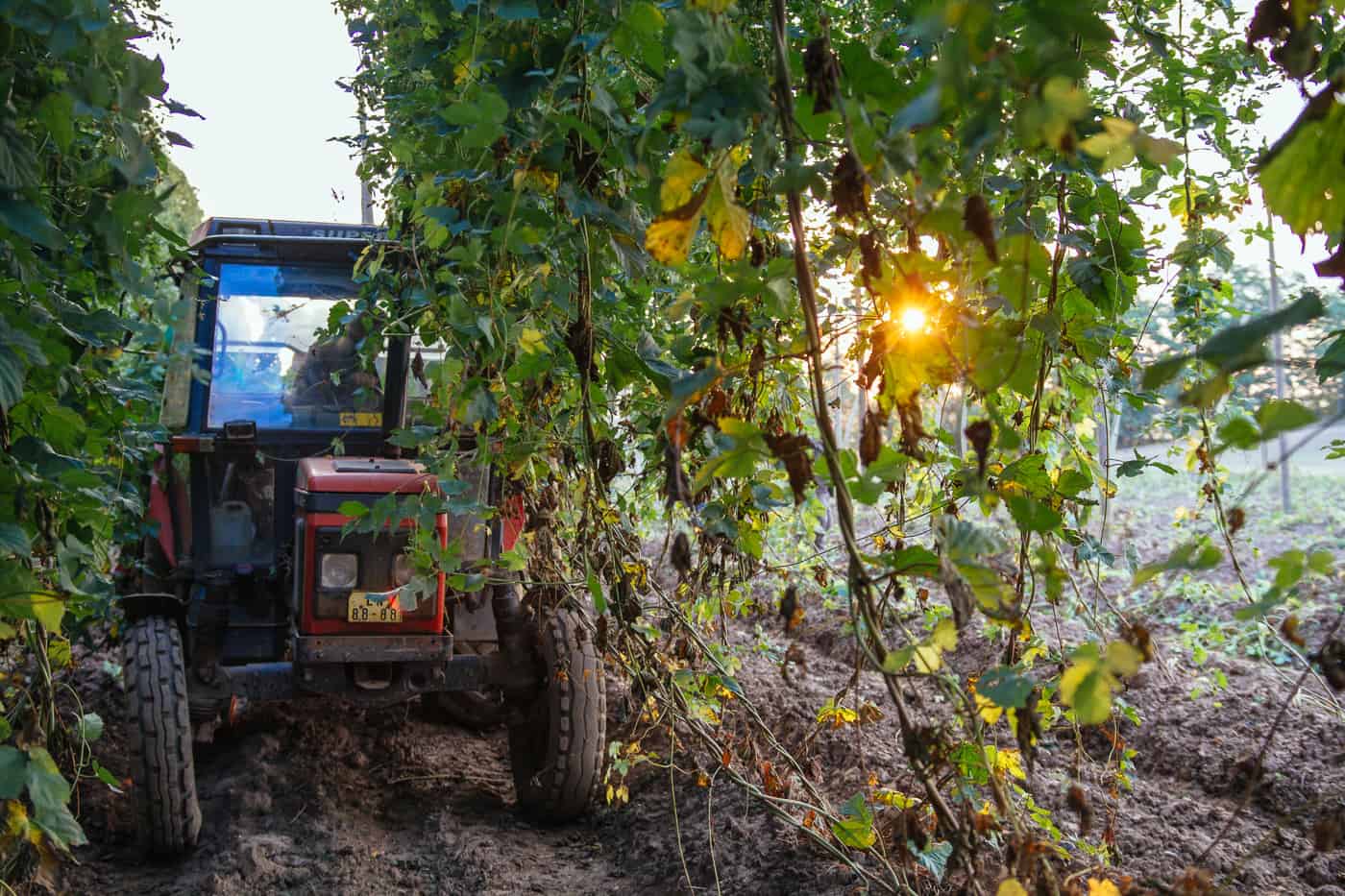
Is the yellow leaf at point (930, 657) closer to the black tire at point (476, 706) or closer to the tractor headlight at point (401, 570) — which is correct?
the tractor headlight at point (401, 570)

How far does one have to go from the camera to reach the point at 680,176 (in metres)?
1.41

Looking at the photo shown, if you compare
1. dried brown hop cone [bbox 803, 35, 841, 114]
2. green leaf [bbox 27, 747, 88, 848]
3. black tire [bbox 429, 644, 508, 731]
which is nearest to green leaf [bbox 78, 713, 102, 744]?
green leaf [bbox 27, 747, 88, 848]

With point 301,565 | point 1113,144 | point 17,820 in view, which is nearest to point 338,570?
point 301,565

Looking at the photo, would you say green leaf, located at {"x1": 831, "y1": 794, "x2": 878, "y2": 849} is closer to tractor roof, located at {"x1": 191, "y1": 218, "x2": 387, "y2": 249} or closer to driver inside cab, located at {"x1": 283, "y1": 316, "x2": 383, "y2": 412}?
driver inside cab, located at {"x1": 283, "y1": 316, "x2": 383, "y2": 412}

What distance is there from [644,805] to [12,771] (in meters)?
3.05

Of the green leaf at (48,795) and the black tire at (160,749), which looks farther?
the black tire at (160,749)

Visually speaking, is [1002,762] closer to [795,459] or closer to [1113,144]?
[795,459]

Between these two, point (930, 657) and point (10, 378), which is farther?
point (10, 378)

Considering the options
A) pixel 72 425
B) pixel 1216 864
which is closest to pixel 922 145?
pixel 72 425

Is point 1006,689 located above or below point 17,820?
above

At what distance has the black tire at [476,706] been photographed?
195 inches

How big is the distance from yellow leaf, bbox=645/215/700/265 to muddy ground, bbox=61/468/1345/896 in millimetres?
1760

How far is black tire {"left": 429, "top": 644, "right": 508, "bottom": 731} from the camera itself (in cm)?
495

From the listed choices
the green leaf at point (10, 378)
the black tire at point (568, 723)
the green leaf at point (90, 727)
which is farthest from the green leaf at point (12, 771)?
the black tire at point (568, 723)
